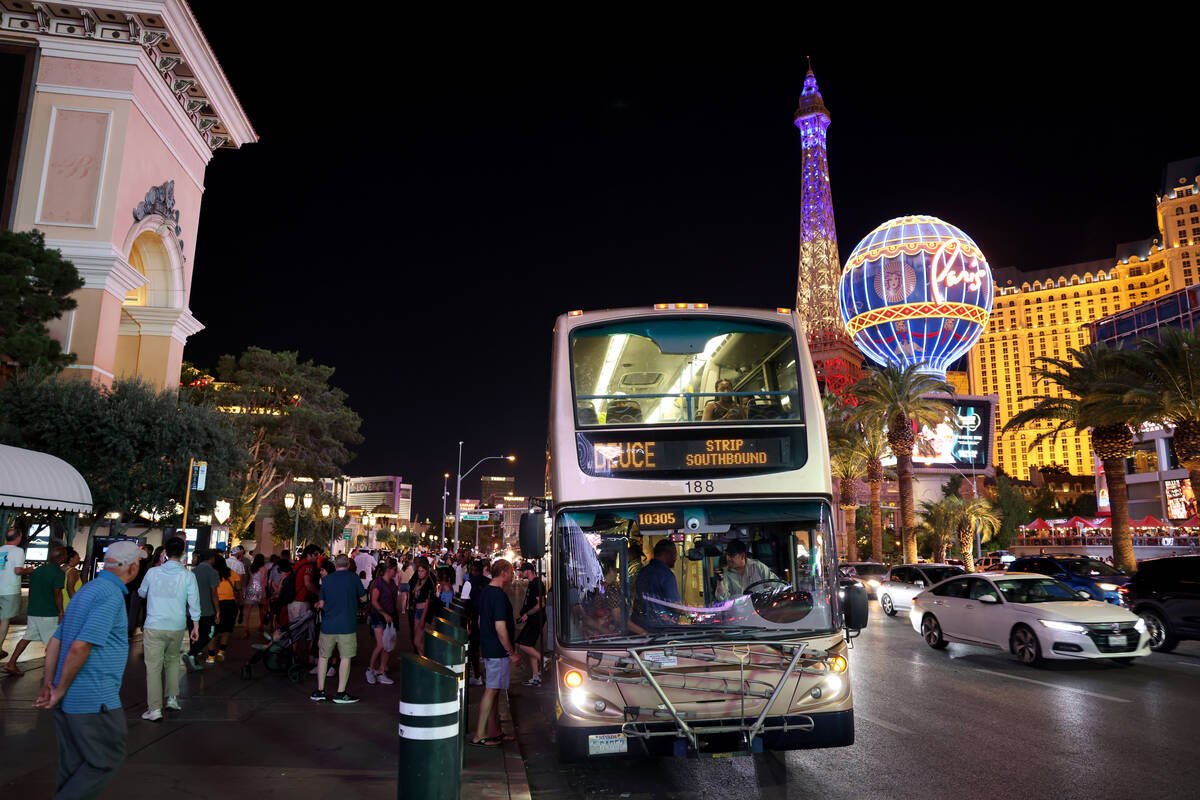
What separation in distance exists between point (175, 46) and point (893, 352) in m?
63.7

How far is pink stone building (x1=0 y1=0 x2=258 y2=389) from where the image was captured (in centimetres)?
2222

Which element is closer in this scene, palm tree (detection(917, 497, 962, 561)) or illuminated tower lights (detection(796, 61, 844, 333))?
palm tree (detection(917, 497, 962, 561))

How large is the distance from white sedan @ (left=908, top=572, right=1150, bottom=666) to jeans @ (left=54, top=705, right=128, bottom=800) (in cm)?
1278

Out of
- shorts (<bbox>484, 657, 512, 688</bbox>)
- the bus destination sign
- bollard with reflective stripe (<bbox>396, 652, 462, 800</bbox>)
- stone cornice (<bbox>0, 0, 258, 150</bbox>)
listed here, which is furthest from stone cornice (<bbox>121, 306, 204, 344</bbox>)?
bollard with reflective stripe (<bbox>396, 652, 462, 800</bbox>)

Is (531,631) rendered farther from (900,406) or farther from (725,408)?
(900,406)

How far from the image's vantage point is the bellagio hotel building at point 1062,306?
145 metres

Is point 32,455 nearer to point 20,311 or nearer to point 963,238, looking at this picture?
point 20,311

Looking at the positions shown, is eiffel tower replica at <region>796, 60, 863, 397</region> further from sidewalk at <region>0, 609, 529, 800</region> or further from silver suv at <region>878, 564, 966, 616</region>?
sidewalk at <region>0, 609, 529, 800</region>

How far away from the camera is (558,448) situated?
6.85 meters

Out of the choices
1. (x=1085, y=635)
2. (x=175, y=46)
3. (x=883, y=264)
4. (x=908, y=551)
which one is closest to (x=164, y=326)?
(x=175, y=46)

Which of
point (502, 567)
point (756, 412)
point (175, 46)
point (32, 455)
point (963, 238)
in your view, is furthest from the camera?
point (963, 238)

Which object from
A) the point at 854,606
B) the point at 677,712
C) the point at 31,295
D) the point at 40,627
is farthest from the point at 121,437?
the point at 854,606

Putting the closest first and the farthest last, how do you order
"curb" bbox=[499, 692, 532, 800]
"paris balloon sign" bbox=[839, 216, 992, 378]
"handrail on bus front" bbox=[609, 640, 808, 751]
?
"handrail on bus front" bbox=[609, 640, 808, 751] < "curb" bbox=[499, 692, 532, 800] < "paris balloon sign" bbox=[839, 216, 992, 378]

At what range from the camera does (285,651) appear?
461 inches
